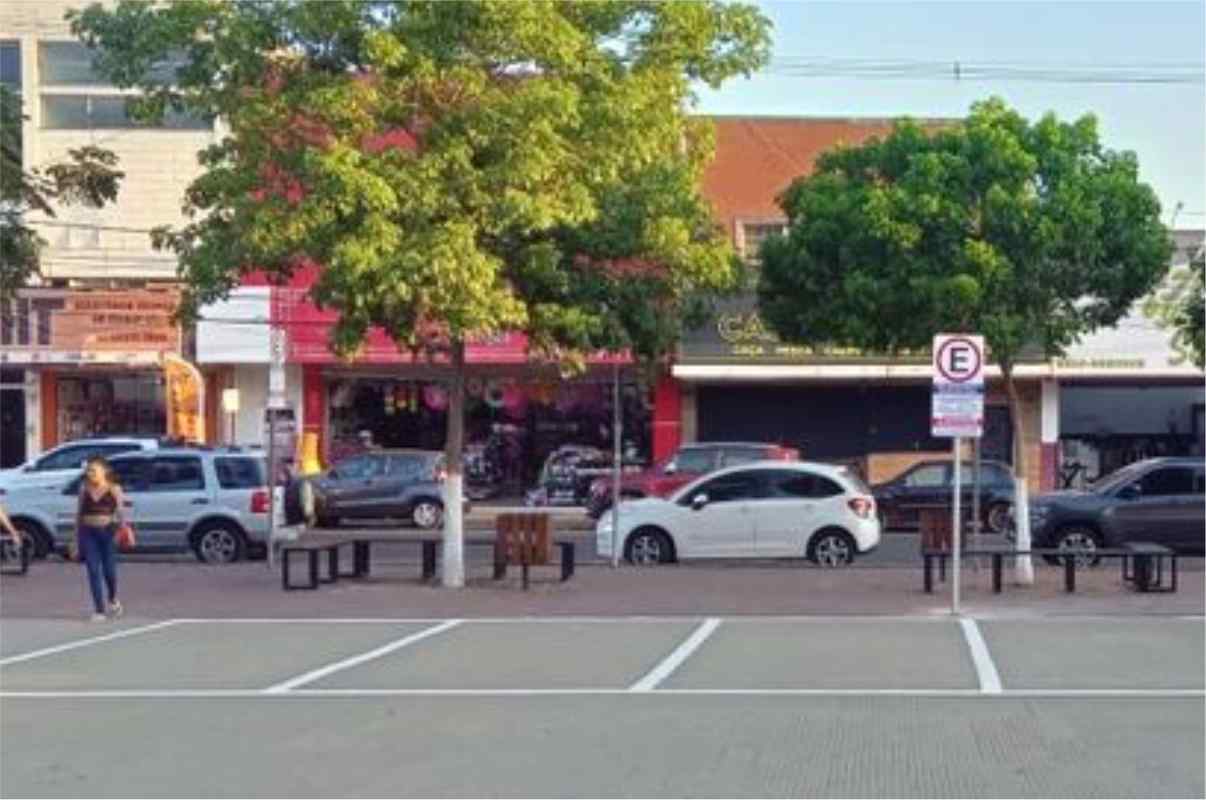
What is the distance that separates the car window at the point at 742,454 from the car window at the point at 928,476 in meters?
2.74

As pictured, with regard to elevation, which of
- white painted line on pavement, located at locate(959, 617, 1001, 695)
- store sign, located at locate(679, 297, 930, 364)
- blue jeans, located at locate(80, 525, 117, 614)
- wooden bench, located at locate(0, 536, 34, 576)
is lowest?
white painted line on pavement, located at locate(959, 617, 1001, 695)

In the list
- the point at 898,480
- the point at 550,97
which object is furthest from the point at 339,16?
the point at 898,480

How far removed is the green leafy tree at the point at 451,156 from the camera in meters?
21.2

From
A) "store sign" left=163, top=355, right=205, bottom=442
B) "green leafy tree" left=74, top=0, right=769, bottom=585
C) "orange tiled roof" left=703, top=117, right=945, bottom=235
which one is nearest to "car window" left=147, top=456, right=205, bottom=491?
"green leafy tree" left=74, top=0, right=769, bottom=585

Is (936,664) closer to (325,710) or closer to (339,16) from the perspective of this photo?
(325,710)

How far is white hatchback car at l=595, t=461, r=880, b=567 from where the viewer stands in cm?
2681

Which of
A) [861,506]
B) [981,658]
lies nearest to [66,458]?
[861,506]

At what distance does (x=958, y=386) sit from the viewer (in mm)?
20594

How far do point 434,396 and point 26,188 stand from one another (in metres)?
24.3

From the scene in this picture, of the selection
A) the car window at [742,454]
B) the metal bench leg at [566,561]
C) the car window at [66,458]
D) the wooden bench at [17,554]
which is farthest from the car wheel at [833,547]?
the car window at [66,458]

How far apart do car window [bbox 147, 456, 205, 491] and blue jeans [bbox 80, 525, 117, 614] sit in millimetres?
7783

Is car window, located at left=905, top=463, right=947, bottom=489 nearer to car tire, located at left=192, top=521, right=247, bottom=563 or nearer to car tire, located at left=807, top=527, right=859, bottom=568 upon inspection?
car tire, located at left=807, top=527, right=859, bottom=568

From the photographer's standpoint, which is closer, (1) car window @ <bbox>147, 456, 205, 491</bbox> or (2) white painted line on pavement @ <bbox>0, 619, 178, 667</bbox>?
(2) white painted line on pavement @ <bbox>0, 619, 178, 667</bbox>

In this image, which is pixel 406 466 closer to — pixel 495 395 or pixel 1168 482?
pixel 495 395
